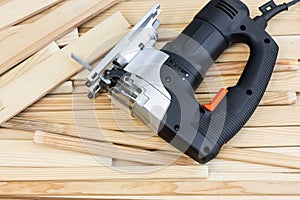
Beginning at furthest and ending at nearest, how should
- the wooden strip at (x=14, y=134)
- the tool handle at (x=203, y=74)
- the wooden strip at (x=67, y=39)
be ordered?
the wooden strip at (x=67, y=39)
the wooden strip at (x=14, y=134)
the tool handle at (x=203, y=74)

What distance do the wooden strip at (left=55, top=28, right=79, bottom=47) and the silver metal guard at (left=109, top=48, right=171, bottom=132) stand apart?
231mm

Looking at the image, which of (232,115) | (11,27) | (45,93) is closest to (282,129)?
(232,115)

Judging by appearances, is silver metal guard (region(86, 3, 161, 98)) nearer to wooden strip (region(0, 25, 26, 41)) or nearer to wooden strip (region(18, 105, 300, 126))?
wooden strip (region(18, 105, 300, 126))

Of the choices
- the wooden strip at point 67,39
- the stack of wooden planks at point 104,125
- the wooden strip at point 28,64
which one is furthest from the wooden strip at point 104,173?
the wooden strip at point 67,39

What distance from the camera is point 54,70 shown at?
1.14 m

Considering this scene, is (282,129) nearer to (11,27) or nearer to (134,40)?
(134,40)

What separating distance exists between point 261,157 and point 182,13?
42 cm

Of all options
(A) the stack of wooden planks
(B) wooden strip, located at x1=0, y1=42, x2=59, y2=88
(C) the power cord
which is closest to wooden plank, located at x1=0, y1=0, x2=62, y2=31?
(A) the stack of wooden planks

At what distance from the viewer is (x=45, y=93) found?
1120 mm

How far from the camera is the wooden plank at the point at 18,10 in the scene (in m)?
1.20

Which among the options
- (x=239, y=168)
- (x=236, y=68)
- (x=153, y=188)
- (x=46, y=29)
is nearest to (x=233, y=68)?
(x=236, y=68)

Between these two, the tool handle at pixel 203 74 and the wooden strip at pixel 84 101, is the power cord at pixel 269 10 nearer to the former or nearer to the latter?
the tool handle at pixel 203 74

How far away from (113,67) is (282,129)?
401mm

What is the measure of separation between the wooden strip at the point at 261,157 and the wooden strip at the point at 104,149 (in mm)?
97
